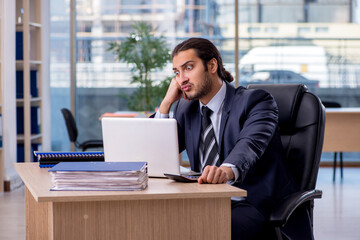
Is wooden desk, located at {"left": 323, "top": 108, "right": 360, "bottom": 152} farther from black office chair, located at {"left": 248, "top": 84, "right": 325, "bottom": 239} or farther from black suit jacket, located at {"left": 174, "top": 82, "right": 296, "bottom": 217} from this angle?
black suit jacket, located at {"left": 174, "top": 82, "right": 296, "bottom": 217}

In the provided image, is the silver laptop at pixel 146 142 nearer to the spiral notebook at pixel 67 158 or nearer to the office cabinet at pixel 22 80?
the spiral notebook at pixel 67 158

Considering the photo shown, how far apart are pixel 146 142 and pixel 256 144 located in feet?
1.48

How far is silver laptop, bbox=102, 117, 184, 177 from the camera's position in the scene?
7.45 ft

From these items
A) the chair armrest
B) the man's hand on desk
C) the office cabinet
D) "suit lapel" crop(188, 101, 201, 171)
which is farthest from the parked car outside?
the man's hand on desk

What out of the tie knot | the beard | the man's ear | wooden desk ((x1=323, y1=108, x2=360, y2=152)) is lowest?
wooden desk ((x1=323, y1=108, x2=360, y2=152))

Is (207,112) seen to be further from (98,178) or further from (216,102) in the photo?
(98,178)

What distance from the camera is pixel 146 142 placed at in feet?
7.60

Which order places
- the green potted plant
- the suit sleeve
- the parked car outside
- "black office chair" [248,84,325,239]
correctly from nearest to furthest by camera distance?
1. the suit sleeve
2. "black office chair" [248,84,325,239]
3. the green potted plant
4. the parked car outside

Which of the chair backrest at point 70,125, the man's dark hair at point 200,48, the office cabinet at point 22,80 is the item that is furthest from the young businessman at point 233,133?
the chair backrest at point 70,125

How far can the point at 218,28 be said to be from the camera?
8.52 metres

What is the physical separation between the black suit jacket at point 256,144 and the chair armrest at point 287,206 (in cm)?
8

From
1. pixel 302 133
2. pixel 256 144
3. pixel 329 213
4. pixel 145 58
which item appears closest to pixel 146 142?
pixel 256 144

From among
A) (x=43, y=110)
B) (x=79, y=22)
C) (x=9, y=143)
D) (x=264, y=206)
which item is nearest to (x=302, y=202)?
(x=264, y=206)

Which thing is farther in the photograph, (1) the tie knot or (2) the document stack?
(1) the tie knot
